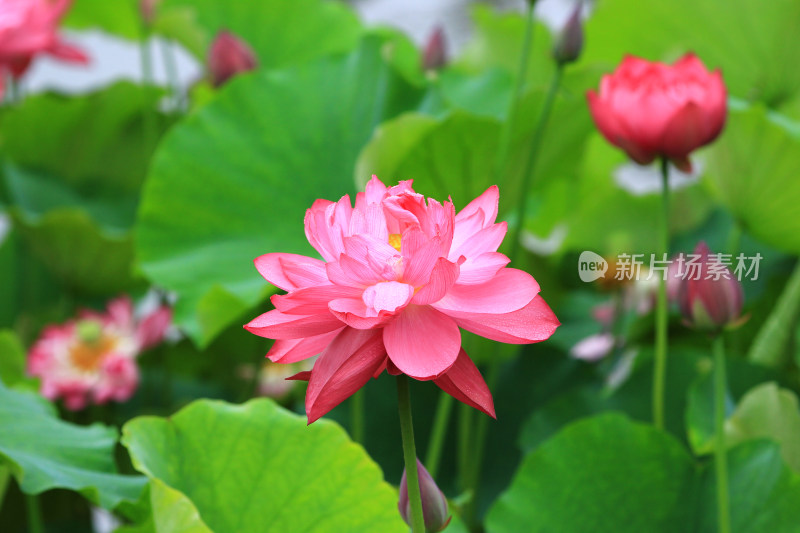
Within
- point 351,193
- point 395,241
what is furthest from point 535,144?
point 395,241

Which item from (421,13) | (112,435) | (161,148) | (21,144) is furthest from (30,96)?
(421,13)

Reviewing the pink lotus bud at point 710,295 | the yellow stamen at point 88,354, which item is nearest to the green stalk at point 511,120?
the pink lotus bud at point 710,295

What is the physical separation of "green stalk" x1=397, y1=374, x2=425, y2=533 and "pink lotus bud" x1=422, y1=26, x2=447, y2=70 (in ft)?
1.67

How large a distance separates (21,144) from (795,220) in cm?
71

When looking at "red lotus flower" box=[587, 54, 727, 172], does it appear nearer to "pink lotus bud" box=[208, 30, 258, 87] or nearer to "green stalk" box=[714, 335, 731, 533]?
"green stalk" box=[714, 335, 731, 533]

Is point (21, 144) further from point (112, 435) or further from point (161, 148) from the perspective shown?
point (112, 435)

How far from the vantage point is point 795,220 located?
573mm

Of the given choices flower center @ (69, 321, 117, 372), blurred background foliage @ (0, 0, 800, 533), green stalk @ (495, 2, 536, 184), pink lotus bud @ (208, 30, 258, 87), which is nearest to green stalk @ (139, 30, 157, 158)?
blurred background foliage @ (0, 0, 800, 533)

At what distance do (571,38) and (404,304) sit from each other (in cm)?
32

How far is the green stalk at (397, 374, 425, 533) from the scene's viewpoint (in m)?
0.23

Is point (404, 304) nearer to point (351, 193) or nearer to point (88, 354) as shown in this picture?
point (351, 193)

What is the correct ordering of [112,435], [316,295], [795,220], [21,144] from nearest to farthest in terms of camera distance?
[316,295] → [112,435] → [795,220] → [21,144]

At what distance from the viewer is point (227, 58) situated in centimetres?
71

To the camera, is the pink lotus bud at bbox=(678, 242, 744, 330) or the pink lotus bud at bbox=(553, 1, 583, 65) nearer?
the pink lotus bud at bbox=(678, 242, 744, 330)
